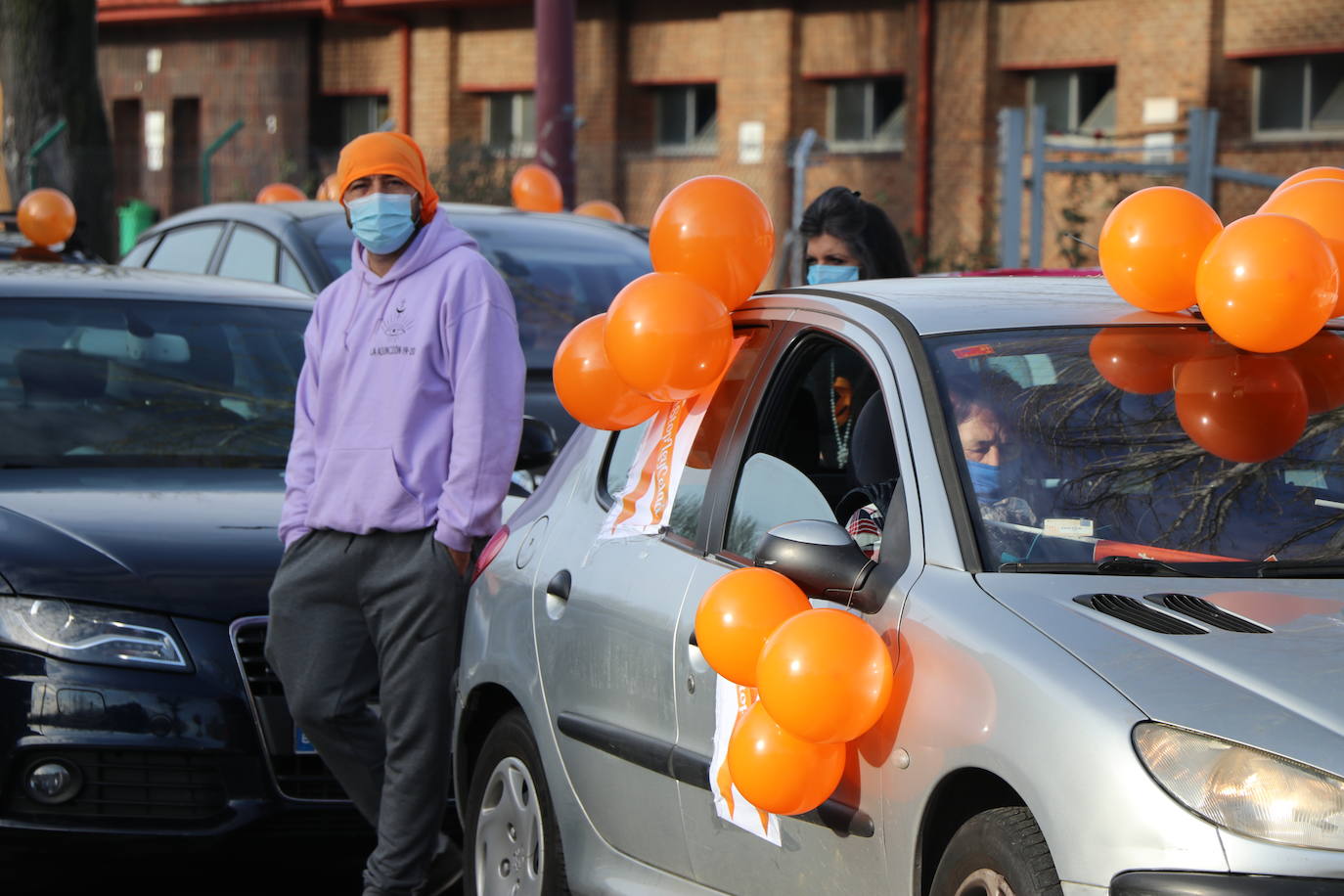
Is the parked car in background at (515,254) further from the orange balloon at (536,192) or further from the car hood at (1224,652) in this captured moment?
the car hood at (1224,652)

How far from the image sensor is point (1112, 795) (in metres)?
2.88

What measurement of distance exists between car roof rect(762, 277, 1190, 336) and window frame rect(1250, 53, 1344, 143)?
56.0ft

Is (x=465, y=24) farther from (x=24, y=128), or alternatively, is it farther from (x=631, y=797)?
(x=631, y=797)

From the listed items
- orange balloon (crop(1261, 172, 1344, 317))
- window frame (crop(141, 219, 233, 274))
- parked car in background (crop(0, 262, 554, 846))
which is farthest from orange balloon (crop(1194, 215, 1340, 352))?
window frame (crop(141, 219, 233, 274))

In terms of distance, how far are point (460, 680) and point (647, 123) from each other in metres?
21.8

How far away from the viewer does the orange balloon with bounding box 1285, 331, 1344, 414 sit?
398 cm

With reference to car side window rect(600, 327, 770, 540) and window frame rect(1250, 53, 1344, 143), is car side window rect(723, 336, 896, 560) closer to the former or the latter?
car side window rect(600, 327, 770, 540)

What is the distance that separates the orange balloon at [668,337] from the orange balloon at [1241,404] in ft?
3.25

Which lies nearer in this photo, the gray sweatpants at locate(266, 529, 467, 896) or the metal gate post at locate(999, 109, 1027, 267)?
the gray sweatpants at locate(266, 529, 467, 896)

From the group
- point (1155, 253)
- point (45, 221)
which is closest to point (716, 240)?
point (1155, 253)

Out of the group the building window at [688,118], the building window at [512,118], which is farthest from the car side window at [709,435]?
the building window at [512,118]

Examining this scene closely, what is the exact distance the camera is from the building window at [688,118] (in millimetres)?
25578

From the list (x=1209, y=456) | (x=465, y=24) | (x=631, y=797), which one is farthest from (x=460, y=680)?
(x=465, y=24)

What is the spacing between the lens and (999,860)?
10.1ft
